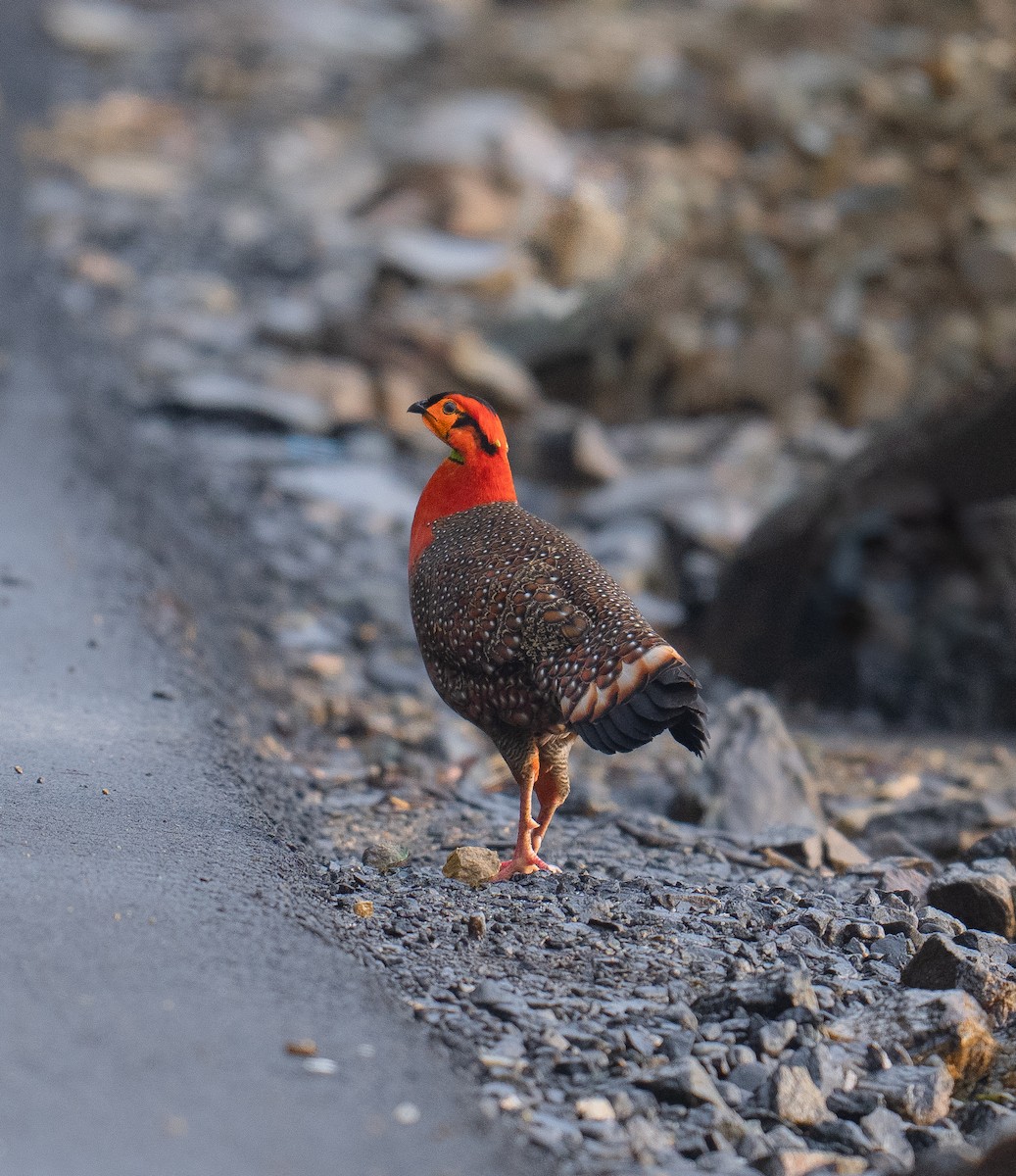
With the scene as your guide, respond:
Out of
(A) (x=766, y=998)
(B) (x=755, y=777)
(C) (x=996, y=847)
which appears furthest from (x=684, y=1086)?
(B) (x=755, y=777)

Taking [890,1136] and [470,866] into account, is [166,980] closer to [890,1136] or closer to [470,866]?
[470,866]

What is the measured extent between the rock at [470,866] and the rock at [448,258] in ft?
28.6

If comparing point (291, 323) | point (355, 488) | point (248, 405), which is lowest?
point (355, 488)

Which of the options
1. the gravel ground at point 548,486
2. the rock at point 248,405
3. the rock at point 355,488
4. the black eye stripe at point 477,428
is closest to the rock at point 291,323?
the gravel ground at point 548,486

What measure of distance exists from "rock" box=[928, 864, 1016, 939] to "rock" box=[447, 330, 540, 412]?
22.8 ft

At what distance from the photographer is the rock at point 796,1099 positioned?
9.44 feet

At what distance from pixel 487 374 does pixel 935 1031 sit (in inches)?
310

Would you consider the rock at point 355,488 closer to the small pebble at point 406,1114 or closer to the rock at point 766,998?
the rock at point 766,998

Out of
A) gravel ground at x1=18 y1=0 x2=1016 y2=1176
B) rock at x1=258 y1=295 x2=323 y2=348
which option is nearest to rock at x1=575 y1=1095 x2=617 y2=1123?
gravel ground at x1=18 y1=0 x2=1016 y2=1176

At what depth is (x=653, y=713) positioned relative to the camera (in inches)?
139

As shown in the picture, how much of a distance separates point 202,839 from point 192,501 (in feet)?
16.1

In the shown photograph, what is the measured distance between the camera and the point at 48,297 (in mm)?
11250

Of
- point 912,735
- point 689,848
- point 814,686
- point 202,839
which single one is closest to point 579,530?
point 814,686

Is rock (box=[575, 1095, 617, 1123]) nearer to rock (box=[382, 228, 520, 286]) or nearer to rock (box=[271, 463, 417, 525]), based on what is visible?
rock (box=[271, 463, 417, 525])
